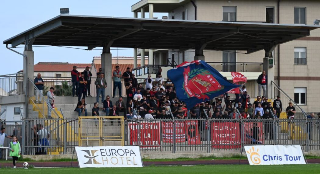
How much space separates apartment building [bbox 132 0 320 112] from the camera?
2452 inches

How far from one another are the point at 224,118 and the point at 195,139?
7.03 ft

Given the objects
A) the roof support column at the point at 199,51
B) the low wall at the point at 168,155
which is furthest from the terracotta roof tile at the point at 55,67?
the low wall at the point at 168,155

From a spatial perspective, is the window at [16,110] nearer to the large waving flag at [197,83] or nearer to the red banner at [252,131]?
the large waving flag at [197,83]

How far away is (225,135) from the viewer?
33031 mm

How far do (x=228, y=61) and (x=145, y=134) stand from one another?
1258 inches

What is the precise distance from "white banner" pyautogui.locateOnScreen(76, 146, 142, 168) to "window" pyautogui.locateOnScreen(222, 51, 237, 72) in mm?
35888

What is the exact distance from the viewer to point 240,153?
3325 cm

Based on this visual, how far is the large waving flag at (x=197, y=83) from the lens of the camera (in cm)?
3572

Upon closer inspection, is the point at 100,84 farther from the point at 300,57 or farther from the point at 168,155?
the point at 300,57

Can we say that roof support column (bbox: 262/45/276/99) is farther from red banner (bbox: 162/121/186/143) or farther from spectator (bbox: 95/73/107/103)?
red banner (bbox: 162/121/186/143)

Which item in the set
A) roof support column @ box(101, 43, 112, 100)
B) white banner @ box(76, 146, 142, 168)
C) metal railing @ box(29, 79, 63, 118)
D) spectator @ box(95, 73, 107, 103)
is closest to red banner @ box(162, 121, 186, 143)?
white banner @ box(76, 146, 142, 168)

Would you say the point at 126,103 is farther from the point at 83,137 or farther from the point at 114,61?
the point at 114,61

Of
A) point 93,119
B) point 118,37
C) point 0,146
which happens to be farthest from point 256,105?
point 0,146

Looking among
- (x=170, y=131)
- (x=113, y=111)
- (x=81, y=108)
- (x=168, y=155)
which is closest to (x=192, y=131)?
(x=170, y=131)
